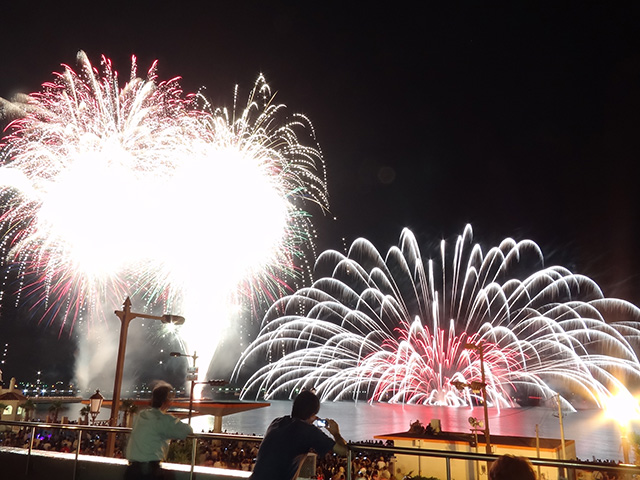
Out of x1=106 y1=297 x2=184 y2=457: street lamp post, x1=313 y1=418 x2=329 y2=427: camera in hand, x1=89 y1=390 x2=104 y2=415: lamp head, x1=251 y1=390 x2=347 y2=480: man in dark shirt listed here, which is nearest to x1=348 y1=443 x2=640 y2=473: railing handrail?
x1=313 y1=418 x2=329 y2=427: camera in hand

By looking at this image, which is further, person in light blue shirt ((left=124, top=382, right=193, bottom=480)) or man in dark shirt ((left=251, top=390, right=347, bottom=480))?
person in light blue shirt ((left=124, top=382, right=193, bottom=480))

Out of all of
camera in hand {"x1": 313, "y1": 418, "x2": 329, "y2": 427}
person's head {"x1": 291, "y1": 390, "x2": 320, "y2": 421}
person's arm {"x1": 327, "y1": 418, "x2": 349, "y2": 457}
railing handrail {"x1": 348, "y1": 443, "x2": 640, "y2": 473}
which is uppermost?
person's head {"x1": 291, "y1": 390, "x2": 320, "y2": 421}

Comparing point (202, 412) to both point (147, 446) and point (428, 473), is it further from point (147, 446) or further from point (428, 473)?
point (147, 446)

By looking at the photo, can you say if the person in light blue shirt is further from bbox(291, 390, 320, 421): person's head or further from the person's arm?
the person's arm

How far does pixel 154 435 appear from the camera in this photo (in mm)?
4848

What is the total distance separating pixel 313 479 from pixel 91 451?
18.1 meters

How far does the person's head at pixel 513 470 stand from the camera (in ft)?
10.4

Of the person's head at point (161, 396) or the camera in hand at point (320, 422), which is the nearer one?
the camera in hand at point (320, 422)

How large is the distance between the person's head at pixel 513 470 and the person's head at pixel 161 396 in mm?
3137

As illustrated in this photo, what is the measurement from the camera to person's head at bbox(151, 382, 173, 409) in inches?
189

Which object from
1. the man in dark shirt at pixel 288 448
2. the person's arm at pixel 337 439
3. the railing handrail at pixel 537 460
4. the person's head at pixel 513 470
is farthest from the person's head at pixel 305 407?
the person's head at pixel 513 470

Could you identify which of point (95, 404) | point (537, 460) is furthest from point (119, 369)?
point (537, 460)

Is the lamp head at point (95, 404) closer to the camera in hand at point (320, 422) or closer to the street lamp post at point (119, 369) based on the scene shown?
the street lamp post at point (119, 369)

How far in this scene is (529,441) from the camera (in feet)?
90.6
